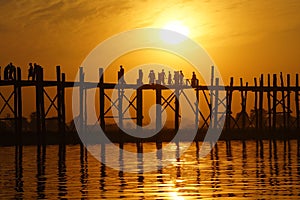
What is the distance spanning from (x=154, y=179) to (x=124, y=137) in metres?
27.1

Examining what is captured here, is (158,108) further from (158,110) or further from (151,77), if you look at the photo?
(151,77)

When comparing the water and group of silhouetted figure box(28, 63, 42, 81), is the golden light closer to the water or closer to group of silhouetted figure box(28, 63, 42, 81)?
the water

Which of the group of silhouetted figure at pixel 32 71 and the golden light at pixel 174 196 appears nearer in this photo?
the golden light at pixel 174 196

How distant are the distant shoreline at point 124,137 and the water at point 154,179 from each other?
41.1ft

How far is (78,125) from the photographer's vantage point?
4188cm

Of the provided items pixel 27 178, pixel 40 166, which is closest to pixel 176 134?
pixel 40 166

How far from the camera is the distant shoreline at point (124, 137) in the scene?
3848 cm

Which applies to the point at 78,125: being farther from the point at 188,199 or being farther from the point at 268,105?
the point at 188,199

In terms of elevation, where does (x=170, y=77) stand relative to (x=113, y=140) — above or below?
above

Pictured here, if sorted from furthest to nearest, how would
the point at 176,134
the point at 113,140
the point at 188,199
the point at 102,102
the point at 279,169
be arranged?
the point at 176,134 → the point at 113,140 → the point at 102,102 → the point at 279,169 → the point at 188,199

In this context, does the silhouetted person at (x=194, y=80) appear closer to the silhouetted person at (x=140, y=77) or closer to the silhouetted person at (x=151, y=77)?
the silhouetted person at (x=151, y=77)

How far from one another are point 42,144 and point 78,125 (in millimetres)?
5288

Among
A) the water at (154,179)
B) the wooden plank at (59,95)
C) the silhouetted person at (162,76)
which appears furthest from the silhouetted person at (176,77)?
the water at (154,179)

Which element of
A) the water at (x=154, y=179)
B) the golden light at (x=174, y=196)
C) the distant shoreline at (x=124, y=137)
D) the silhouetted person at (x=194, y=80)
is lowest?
the golden light at (x=174, y=196)
